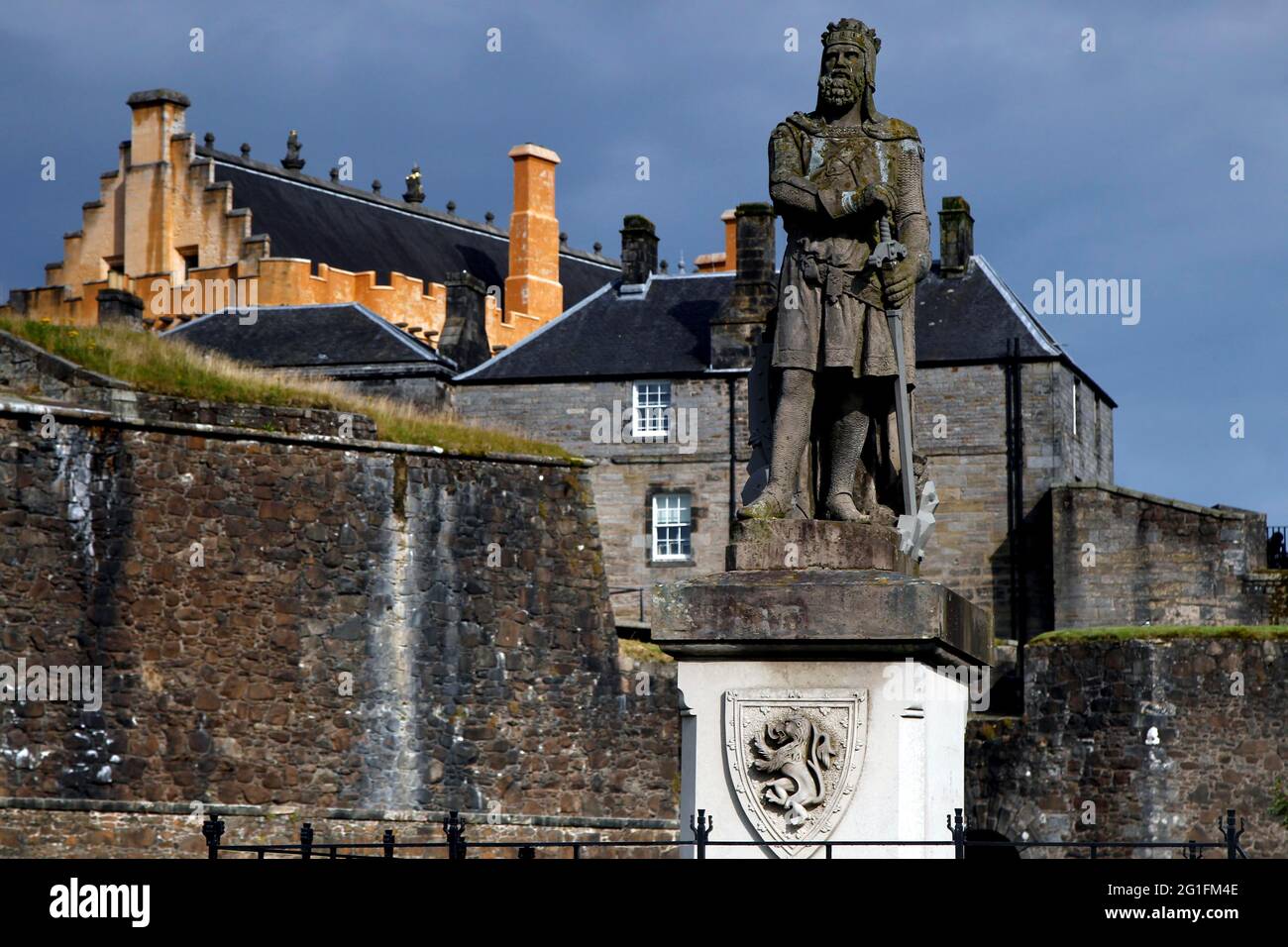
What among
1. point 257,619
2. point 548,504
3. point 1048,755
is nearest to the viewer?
point 257,619

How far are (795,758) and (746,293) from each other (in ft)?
120

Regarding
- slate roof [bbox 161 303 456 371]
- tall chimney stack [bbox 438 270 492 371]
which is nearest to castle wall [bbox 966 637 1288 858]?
slate roof [bbox 161 303 456 371]

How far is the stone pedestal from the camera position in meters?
9.12

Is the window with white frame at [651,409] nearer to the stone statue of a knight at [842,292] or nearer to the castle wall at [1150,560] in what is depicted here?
the castle wall at [1150,560]

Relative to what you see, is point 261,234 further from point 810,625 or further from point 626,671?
point 810,625

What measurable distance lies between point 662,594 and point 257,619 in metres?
19.8

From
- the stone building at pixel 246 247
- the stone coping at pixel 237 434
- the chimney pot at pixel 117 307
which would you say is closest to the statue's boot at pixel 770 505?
the stone coping at pixel 237 434

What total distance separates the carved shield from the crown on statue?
9.24ft

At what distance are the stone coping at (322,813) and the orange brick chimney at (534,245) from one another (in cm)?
2679

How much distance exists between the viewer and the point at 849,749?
9.15m

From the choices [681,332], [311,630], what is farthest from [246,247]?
[311,630]
